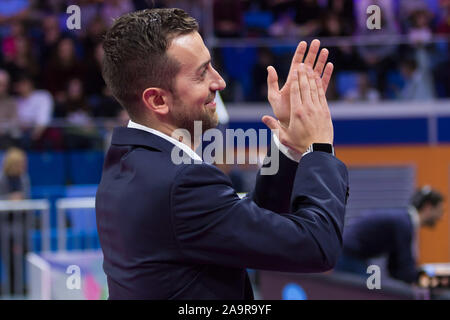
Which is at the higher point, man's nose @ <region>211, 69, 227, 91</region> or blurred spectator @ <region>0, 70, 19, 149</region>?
man's nose @ <region>211, 69, 227, 91</region>

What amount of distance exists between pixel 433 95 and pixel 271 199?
8435 millimetres

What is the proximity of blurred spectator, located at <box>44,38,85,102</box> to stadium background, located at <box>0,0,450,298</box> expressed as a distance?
14 mm

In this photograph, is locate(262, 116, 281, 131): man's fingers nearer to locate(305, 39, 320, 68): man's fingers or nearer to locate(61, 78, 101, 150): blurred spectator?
locate(305, 39, 320, 68): man's fingers

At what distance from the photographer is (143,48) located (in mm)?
1841

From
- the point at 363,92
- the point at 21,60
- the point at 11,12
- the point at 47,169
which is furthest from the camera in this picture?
the point at 11,12

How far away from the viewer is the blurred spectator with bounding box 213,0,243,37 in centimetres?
942

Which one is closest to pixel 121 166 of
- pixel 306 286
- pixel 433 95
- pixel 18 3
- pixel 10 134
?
pixel 306 286

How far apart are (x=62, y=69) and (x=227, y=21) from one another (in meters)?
2.40

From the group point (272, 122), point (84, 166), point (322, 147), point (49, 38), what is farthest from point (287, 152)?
point (49, 38)

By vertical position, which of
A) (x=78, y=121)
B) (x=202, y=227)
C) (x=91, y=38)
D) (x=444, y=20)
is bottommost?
(x=78, y=121)

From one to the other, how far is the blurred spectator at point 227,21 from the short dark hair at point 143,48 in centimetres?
769

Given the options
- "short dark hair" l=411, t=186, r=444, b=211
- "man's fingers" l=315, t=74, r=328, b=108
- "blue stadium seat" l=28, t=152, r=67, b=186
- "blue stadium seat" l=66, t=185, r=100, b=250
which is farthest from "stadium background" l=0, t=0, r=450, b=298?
"man's fingers" l=315, t=74, r=328, b=108

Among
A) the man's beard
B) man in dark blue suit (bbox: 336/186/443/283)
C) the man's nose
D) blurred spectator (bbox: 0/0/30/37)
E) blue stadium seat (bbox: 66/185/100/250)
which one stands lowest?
blue stadium seat (bbox: 66/185/100/250)

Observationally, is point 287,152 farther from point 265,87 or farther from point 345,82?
point 345,82
